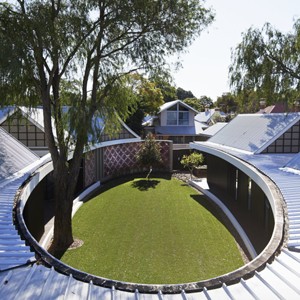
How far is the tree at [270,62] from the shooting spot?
15062mm

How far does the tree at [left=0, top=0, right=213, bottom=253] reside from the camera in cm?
847

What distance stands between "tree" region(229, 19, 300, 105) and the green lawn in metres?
6.35

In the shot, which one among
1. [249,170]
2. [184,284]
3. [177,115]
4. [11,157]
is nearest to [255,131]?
[249,170]

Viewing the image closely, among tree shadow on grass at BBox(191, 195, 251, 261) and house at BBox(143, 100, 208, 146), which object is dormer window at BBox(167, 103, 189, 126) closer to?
house at BBox(143, 100, 208, 146)

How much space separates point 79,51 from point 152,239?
6536 mm

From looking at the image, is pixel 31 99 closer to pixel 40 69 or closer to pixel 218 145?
pixel 40 69

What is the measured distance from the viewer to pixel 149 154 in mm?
21875

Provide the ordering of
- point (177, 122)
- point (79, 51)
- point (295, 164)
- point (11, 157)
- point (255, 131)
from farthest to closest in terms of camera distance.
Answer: point (177, 122) → point (255, 131) → point (295, 164) → point (11, 157) → point (79, 51)

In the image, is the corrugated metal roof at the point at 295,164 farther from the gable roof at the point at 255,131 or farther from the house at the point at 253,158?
the gable roof at the point at 255,131

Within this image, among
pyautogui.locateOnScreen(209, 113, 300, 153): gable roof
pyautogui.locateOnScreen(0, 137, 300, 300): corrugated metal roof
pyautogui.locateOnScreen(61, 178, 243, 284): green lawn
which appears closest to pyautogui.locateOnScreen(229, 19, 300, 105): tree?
pyautogui.locateOnScreen(209, 113, 300, 153): gable roof

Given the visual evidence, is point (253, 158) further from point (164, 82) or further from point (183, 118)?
point (183, 118)

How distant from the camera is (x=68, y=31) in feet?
29.8

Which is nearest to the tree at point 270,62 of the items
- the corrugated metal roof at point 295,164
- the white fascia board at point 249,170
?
the white fascia board at point 249,170

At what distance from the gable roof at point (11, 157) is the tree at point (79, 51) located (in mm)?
1342
